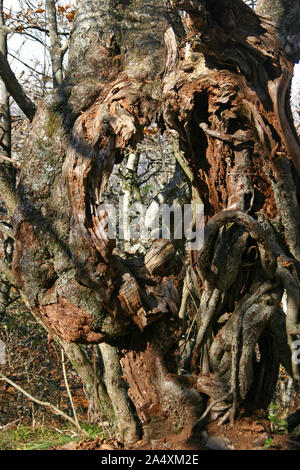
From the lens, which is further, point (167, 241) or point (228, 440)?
point (167, 241)

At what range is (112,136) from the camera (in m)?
2.92

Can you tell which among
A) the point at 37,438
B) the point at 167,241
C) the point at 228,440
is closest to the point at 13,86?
the point at 167,241

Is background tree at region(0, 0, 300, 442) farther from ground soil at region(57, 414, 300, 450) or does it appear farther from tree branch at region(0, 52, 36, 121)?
tree branch at region(0, 52, 36, 121)

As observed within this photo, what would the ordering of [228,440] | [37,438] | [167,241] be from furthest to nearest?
[37,438], [167,241], [228,440]

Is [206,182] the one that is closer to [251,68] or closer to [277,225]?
[277,225]

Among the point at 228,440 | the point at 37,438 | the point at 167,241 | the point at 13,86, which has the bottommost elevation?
the point at 37,438

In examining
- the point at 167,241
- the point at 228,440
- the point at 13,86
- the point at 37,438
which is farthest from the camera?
the point at 13,86

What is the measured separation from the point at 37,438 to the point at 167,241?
227cm

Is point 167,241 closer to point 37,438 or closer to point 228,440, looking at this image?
point 228,440

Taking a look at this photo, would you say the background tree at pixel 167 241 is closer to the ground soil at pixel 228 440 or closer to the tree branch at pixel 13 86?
the ground soil at pixel 228 440

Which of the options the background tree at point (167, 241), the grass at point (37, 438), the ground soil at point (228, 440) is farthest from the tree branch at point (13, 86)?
the ground soil at point (228, 440)

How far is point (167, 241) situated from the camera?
300 cm

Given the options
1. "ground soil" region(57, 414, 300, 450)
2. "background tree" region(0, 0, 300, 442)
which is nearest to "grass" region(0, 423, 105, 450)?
"ground soil" region(57, 414, 300, 450)
